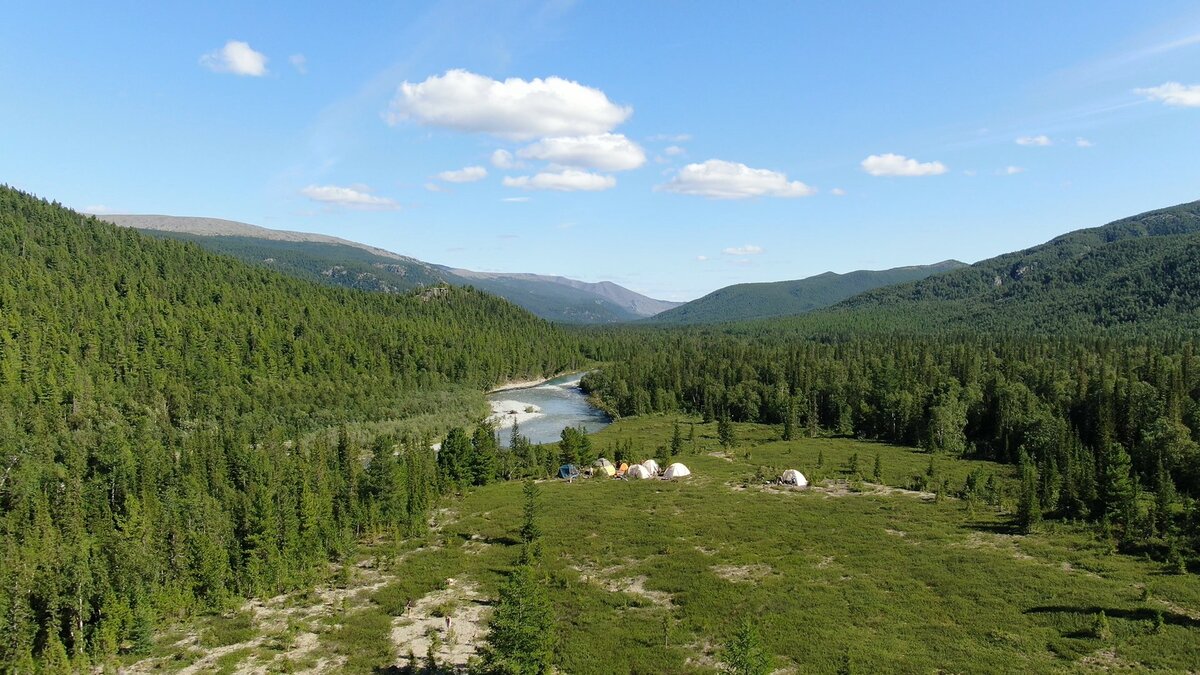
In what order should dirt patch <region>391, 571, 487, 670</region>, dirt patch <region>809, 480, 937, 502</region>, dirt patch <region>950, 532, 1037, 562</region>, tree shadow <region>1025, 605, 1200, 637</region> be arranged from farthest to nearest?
dirt patch <region>809, 480, 937, 502</region> < dirt patch <region>950, 532, 1037, 562</region> < dirt patch <region>391, 571, 487, 670</region> < tree shadow <region>1025, 605, 1200, 637</region>

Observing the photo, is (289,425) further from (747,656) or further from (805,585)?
(747,656)

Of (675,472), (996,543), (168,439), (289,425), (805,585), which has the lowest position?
(675,472)

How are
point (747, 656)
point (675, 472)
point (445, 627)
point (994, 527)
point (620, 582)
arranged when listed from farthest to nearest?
point (675, 472)
point (994, 527)
point (620, 582)
point (445, 627)
point (747, 656)

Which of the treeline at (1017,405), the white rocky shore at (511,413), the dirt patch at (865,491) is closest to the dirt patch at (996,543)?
the treeline at (1017,405)

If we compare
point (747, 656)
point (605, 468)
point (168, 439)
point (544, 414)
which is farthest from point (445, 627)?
point (544, 414)

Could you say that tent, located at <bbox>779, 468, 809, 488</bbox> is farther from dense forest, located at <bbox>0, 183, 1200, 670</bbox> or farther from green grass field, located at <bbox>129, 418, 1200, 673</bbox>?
dense forest, located at <bbox>0, 183, 1200, 670</bbox>

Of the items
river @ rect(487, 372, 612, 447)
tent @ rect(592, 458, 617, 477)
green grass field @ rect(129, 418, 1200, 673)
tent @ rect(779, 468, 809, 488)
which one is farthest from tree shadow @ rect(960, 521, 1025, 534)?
river @ rect(487, 372, 612, 447)
